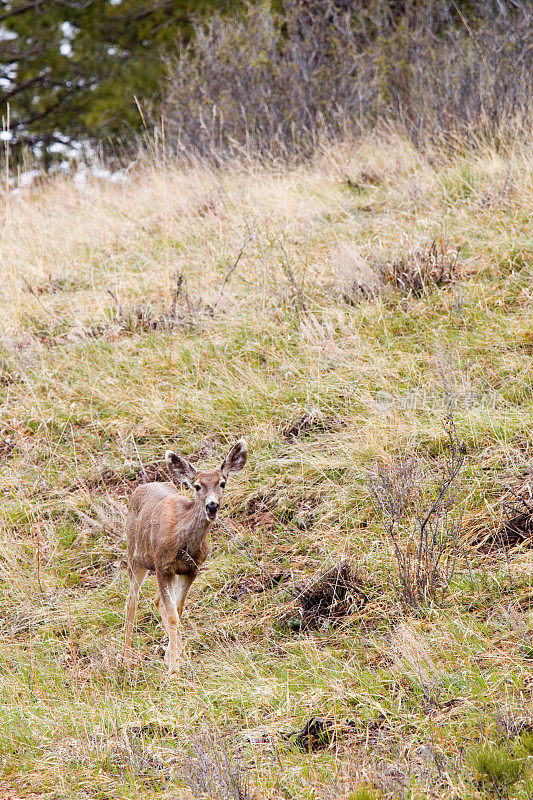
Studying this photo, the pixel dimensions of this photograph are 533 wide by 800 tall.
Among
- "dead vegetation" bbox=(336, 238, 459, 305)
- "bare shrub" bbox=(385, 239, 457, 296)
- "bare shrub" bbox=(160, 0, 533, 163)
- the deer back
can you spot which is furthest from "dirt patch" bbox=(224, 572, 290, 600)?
"bare shrub" bbox=(160, 0, 533, 163)

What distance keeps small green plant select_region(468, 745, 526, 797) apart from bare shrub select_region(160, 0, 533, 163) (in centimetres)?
753

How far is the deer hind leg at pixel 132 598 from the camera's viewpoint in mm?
4773

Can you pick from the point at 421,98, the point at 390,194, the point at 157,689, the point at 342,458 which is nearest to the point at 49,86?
the point at 421,98

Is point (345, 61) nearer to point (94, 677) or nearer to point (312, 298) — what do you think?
point (312, 298)

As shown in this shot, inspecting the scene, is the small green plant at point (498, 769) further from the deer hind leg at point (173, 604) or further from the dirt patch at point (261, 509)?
the dirt patch at point (261, 509)

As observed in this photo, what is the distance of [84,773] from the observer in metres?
3.61

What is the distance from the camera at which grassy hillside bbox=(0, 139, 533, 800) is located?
354cm

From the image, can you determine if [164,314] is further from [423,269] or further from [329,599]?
[329,599]

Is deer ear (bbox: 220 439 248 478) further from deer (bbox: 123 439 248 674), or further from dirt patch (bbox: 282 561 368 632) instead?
dirt patch (bbox: 282 561 368 632)

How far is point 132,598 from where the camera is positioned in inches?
194

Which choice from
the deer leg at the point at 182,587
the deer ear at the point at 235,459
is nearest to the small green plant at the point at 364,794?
the deer leg at the point at 182,587

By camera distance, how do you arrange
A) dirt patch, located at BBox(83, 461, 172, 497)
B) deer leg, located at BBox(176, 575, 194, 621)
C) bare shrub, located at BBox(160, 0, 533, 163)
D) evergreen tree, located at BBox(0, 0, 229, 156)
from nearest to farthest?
deer leg, located at BBox(176, 575, 194, 621), dirt patch, located at BBox(83, 461, 172, 497), bare shrub, located at BBox(160, 0, 533, 163), evergreen tree, located at BBox(0, 0, 229, 156)

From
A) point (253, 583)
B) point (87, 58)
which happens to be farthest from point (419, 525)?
point (87, 58)

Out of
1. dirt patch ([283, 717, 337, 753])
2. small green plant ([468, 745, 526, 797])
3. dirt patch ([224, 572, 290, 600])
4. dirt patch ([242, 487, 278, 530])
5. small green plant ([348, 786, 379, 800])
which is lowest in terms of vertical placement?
dirt patch ([224, 572, 290, 600])
